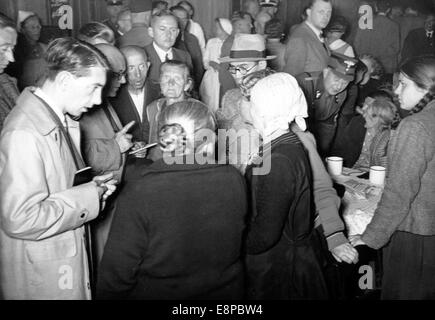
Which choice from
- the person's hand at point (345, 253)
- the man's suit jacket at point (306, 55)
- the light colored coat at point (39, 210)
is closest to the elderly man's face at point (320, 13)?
the man's suit jacket at point (306, 55)

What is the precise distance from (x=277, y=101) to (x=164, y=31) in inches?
88.4

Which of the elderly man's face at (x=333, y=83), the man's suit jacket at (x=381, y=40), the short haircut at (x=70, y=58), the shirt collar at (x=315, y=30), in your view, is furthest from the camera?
the man's suit jacket at (x=381, y=40)

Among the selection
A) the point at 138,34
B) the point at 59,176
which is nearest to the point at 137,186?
the point at 59,176

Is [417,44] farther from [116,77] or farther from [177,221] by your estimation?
[177,221]

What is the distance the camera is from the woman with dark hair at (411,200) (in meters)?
1.83

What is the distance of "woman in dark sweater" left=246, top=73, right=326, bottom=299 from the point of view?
166cm

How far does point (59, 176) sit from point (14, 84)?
1316 mm

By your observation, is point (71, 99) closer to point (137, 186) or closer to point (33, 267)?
point (137, 186)

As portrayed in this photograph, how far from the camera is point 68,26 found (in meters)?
5.60

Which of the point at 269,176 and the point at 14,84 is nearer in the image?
the point at 269,176

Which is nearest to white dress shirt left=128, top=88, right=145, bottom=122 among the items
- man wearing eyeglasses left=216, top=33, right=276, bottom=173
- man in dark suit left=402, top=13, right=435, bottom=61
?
man wearing eyeglasses left=216, top=33, right=276, bottom=173

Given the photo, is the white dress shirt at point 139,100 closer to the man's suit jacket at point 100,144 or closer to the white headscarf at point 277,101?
the man's suit jacket at point 100,144

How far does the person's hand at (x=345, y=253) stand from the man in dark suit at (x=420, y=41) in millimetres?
4261
